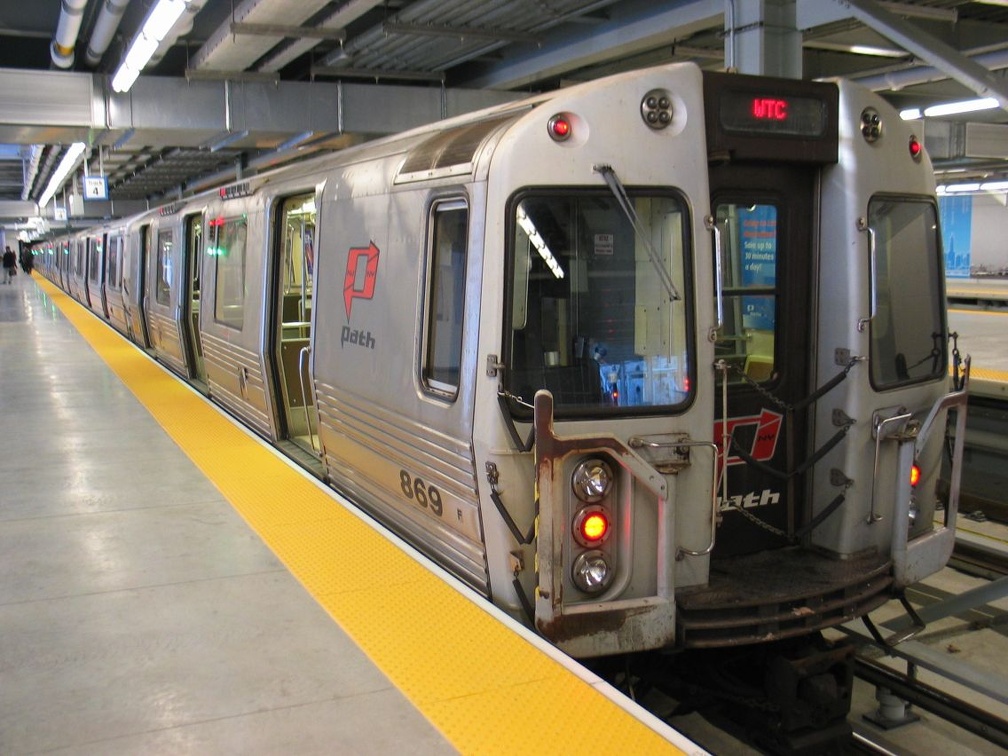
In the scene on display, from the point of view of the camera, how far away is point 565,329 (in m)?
3.95

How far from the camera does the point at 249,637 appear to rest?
12.6 ft

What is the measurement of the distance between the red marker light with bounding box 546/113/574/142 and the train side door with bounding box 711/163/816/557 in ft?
2.84

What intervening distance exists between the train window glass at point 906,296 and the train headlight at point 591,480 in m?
1.46

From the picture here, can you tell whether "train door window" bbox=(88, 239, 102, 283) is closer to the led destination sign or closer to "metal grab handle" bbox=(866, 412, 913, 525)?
the led destination sign

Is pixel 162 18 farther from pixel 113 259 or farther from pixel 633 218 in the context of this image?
pixel 113 259

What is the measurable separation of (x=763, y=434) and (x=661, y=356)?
78 cm

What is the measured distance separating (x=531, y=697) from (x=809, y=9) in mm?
5795

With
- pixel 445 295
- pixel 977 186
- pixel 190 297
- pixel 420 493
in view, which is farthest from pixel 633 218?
pixel 977 186

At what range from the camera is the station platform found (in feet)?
10.1

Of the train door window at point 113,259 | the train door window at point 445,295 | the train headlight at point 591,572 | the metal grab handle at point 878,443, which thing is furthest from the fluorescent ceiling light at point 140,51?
the train door window at point 113,259

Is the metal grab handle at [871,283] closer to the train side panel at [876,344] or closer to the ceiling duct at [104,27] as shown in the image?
the train side panel at [876,344]

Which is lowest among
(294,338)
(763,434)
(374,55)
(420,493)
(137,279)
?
(420,493)

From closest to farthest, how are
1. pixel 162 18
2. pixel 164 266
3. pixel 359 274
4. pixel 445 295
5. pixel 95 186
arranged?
pixel 445 295
pixel 359 274
pixel 162 18
pixel 164 266
pixel 95 186

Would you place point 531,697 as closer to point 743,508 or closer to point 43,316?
point 743,508
